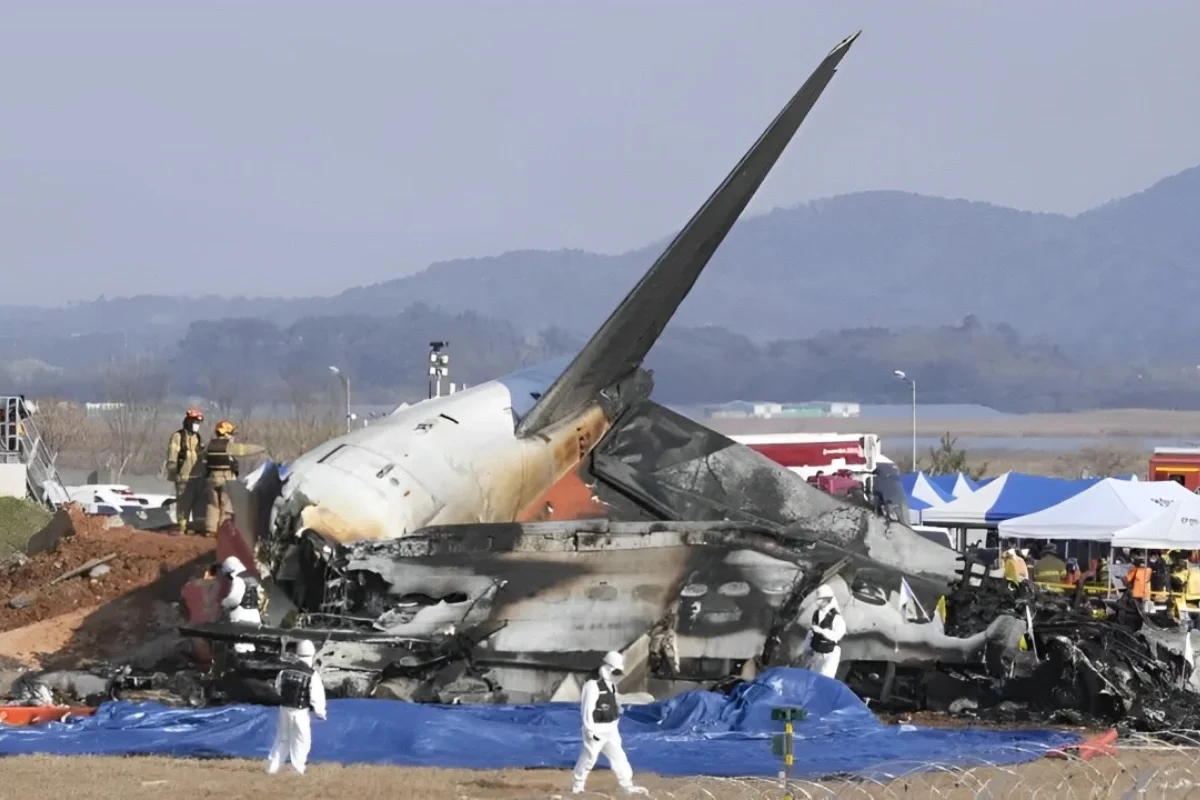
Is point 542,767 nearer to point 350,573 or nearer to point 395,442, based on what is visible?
point 350,573

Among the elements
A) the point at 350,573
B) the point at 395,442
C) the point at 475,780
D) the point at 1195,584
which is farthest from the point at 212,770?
the point at 1195,584

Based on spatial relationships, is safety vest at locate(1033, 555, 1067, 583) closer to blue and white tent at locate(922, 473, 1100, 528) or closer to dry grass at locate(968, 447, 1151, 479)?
blue and white tent at locate(922, 473, 1100, 528)

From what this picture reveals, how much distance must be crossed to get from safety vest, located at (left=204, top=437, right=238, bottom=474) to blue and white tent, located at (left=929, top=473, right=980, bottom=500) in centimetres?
2400

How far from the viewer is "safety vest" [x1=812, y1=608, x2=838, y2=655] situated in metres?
21.5

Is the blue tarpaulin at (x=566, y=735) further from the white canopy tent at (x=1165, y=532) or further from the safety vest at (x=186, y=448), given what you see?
the white canopy tent at (x=1165, y=532)

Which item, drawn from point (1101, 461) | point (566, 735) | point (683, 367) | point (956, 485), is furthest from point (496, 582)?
point (1101, 461)

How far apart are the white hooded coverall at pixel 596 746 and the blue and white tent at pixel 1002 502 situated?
30689mm

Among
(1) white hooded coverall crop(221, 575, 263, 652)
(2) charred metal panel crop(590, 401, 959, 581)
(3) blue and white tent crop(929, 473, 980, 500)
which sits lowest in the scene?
Result: (1) white hooded coverall crop(221, 575, 263, 652)

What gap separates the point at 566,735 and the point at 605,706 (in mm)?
3070

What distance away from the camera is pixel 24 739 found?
1916cm

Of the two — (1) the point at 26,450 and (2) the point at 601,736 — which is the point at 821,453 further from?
(2) the point at 601,736

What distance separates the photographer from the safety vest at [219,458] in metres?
28.4

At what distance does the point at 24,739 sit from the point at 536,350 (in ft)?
363

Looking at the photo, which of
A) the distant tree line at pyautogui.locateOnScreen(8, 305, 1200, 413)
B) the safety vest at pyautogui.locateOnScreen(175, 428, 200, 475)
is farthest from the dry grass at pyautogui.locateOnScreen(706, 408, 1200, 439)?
the safety vest at pyautogui.locateOnScreen(175, 428, 200, 475)
